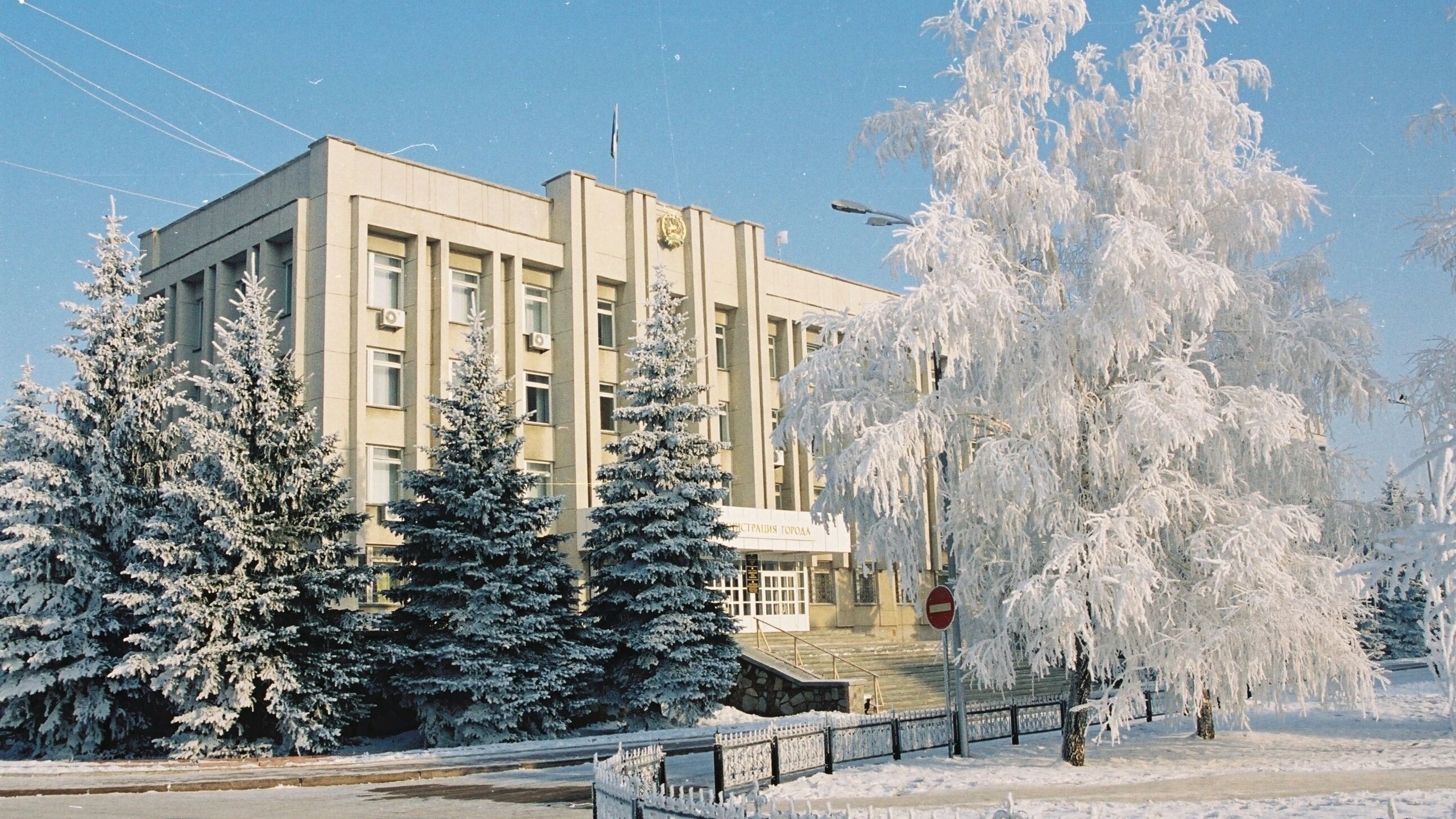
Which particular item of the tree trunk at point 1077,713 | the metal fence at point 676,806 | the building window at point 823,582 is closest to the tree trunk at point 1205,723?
the tree trunk at point 1077,713

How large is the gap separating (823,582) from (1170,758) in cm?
2644

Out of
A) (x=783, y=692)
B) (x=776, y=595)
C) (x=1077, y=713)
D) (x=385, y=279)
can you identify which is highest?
(x=385, y=279)

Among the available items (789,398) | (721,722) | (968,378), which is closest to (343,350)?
(721,722)

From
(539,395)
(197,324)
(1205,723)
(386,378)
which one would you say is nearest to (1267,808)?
(1205,723)

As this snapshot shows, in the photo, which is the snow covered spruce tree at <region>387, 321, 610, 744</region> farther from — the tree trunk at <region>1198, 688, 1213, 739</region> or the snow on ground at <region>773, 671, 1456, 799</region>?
the tree trunk at <region>1198, 688, 1213, 739</region>

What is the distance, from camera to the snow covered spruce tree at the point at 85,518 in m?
23.3

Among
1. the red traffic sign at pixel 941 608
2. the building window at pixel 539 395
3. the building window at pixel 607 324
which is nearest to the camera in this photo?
the red traffic sign at pixel 941 608

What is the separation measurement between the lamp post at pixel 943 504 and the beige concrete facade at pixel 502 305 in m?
13.6

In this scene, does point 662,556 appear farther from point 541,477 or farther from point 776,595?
point 776,595

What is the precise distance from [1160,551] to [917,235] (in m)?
4.90

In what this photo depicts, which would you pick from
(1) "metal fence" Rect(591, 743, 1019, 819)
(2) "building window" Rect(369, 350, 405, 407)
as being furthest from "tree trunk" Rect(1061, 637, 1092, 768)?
(2) "building window" Rect(369, 350, 405, 407)

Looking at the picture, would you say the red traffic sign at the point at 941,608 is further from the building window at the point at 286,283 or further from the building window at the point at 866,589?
the building window at the point at 866,589

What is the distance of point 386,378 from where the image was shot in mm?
33344

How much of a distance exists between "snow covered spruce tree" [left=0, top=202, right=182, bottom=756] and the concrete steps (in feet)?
52.0
